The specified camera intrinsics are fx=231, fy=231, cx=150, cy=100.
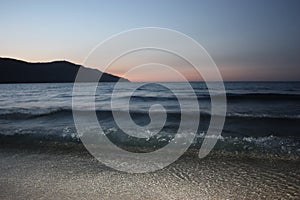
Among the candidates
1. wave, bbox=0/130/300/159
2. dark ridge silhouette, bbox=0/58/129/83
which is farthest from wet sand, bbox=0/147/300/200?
dark ridge silhouette, bbox=0/58/129/83

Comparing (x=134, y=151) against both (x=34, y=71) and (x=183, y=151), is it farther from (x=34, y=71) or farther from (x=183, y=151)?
(x=34, y=71)

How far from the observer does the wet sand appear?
3080 mm

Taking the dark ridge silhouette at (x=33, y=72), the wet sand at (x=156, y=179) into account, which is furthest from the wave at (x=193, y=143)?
the dark ridge silhouette at (x=33, y=72)

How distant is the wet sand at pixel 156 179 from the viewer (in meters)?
3.08

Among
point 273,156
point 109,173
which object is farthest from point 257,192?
point 109,173

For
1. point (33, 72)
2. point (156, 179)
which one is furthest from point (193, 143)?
point (33, 72)

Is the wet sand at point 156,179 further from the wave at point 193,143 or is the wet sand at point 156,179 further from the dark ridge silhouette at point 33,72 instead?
the dark ridge silhouette at point 33,72

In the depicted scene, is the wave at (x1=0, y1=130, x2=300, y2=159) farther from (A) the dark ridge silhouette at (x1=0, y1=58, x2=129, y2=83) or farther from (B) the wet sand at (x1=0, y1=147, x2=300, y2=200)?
(A) the dark ridge silhouette at (x1=0, y1=58, x2=129, y2=83)

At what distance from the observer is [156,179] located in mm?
3629

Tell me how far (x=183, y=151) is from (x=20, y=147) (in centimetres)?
401

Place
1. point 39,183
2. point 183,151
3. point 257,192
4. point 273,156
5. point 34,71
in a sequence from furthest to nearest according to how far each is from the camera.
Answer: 1. point 34,71
2. point 183,151
3. point 273,156
4. point 39,183
5. point 257,192

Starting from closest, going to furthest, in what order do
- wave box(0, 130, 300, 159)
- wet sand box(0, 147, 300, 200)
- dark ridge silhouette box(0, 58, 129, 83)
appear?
wet sand box(0, 147, 300, 200), wave box(0, 130, 300, 159), dark ridge silhouette box(0, 58, 129, 83)

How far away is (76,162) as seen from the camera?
4496mm

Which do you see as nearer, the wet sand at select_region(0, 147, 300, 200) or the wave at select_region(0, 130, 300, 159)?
the wet sand at select_region(0, 147, 300, 200)
